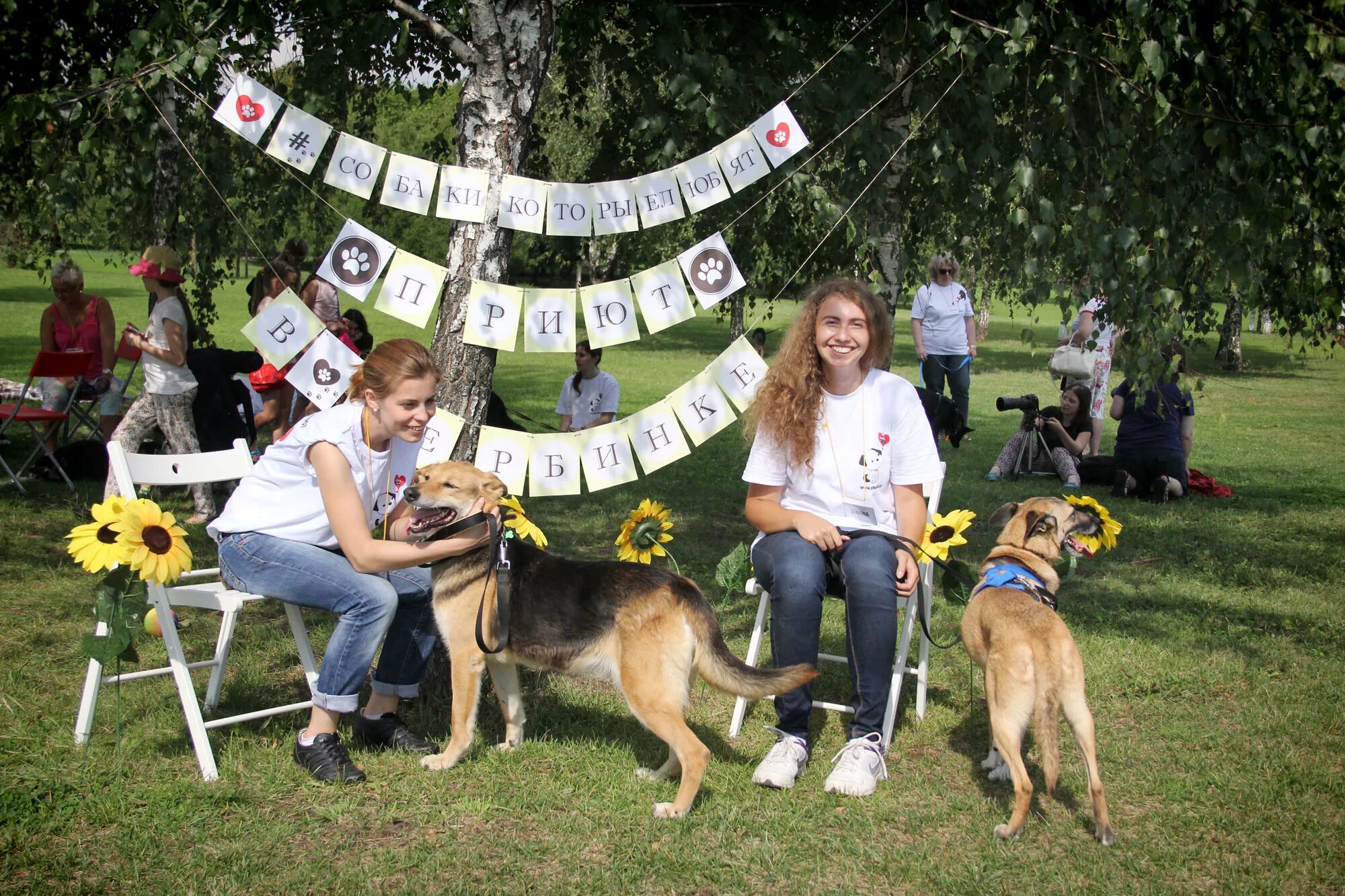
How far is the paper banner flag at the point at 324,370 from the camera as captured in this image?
384cm

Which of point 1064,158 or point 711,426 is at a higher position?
point 1064,158

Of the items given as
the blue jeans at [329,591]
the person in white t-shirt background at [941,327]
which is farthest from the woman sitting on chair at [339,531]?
the person in white t-shirt background at [941,327]

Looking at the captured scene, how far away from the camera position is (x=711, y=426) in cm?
409

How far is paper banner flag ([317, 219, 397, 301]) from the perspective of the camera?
3787mm

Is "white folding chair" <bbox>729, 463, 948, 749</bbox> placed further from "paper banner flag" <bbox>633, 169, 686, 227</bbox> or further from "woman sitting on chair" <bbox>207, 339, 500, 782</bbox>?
"paper banner flag" <bbox>633, 169, 686, 227</bbox>

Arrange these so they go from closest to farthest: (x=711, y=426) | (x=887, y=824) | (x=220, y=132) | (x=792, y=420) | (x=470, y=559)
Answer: (x=887, y=824) → (x=470, y=559) → (x=792, y=420) → (x=711, y=426) → (x=220, y=132)

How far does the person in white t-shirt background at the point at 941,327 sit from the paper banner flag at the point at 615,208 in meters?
6.14

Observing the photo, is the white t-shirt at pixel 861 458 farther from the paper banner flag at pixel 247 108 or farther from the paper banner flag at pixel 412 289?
the paper banner flag at pixel 247 108

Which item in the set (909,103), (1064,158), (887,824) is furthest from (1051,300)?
(887,824)

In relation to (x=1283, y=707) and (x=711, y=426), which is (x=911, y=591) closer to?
(x=711, y=426)

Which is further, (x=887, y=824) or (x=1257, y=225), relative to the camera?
(x=1257, y=225)

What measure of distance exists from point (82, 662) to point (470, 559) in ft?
6.59

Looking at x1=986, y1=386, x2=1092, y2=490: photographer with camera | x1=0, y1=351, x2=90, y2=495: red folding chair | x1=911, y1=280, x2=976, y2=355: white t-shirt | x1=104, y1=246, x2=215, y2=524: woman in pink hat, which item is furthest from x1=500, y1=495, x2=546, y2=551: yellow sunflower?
x1=911, y1=280, x2=976, y2=355: white t-shirt

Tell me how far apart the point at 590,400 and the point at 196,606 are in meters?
5.57
